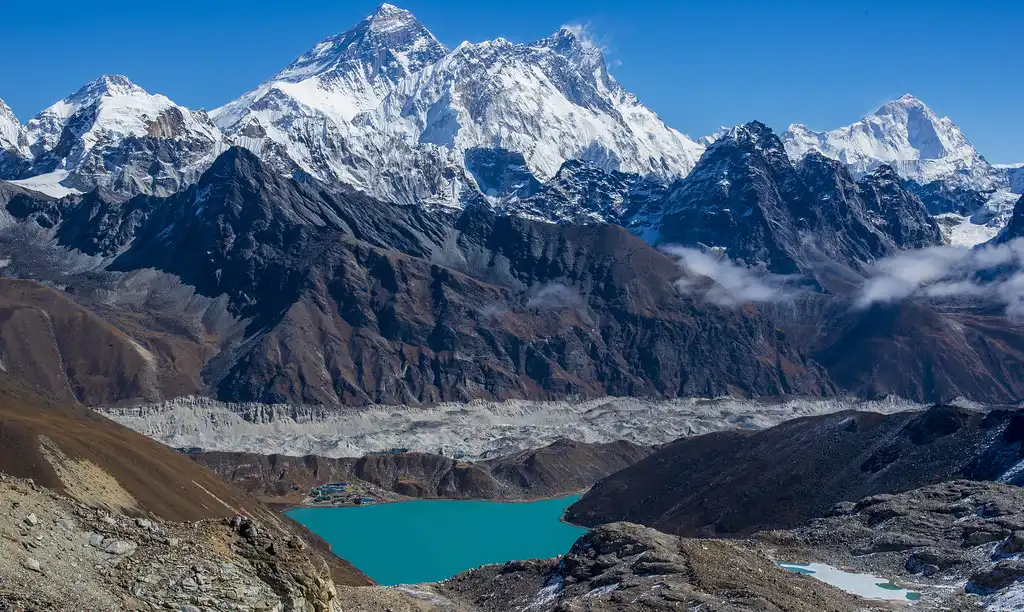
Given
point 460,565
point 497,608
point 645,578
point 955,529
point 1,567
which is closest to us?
point 1,567

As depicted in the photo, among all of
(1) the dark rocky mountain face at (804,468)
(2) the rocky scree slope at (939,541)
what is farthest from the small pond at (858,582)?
(1) the dark rocky mountain face at (804,468)

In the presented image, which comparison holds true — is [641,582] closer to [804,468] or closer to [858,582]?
[858,582]

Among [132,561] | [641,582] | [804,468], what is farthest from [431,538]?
[132,561]

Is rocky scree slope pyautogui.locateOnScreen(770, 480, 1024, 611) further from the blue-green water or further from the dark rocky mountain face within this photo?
the blue-green water

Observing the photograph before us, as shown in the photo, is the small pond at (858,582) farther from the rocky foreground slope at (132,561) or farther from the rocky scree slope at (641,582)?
the rocky foreground slope at (132,561)

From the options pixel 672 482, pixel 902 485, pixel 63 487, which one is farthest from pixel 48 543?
pixel 672 482

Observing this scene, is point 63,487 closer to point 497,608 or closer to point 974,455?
point 497,608
